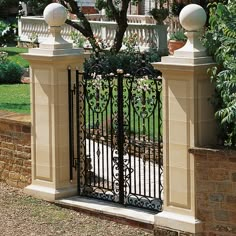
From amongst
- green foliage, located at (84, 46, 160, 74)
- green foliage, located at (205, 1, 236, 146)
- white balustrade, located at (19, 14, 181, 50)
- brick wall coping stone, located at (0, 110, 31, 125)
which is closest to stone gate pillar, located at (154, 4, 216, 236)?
green foliage, located at (205, 1, 236, 146)

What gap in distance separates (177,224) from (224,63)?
1620mm

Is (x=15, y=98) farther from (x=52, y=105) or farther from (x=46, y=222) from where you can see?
(x=46, y=222)

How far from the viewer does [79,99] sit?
10.4m

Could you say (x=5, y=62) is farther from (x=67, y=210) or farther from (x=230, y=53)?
(x=230, y=53)

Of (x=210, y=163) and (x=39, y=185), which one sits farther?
(x=39, y=185)

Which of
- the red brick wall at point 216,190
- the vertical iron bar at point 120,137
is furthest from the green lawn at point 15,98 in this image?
the red brick wall at point 216,190

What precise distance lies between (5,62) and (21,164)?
474 inches

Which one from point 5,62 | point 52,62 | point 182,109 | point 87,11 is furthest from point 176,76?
point 87,11

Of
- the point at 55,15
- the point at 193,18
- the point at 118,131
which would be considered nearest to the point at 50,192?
the point at 118,131

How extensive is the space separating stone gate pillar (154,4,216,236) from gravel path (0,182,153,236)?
561 millimetres

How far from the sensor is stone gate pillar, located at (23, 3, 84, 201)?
10.2 meters

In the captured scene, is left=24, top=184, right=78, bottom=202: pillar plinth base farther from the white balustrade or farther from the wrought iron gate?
the white balustrade

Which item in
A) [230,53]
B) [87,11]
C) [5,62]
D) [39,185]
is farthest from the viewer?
[87,11]

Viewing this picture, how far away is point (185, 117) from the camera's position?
28.6ft
